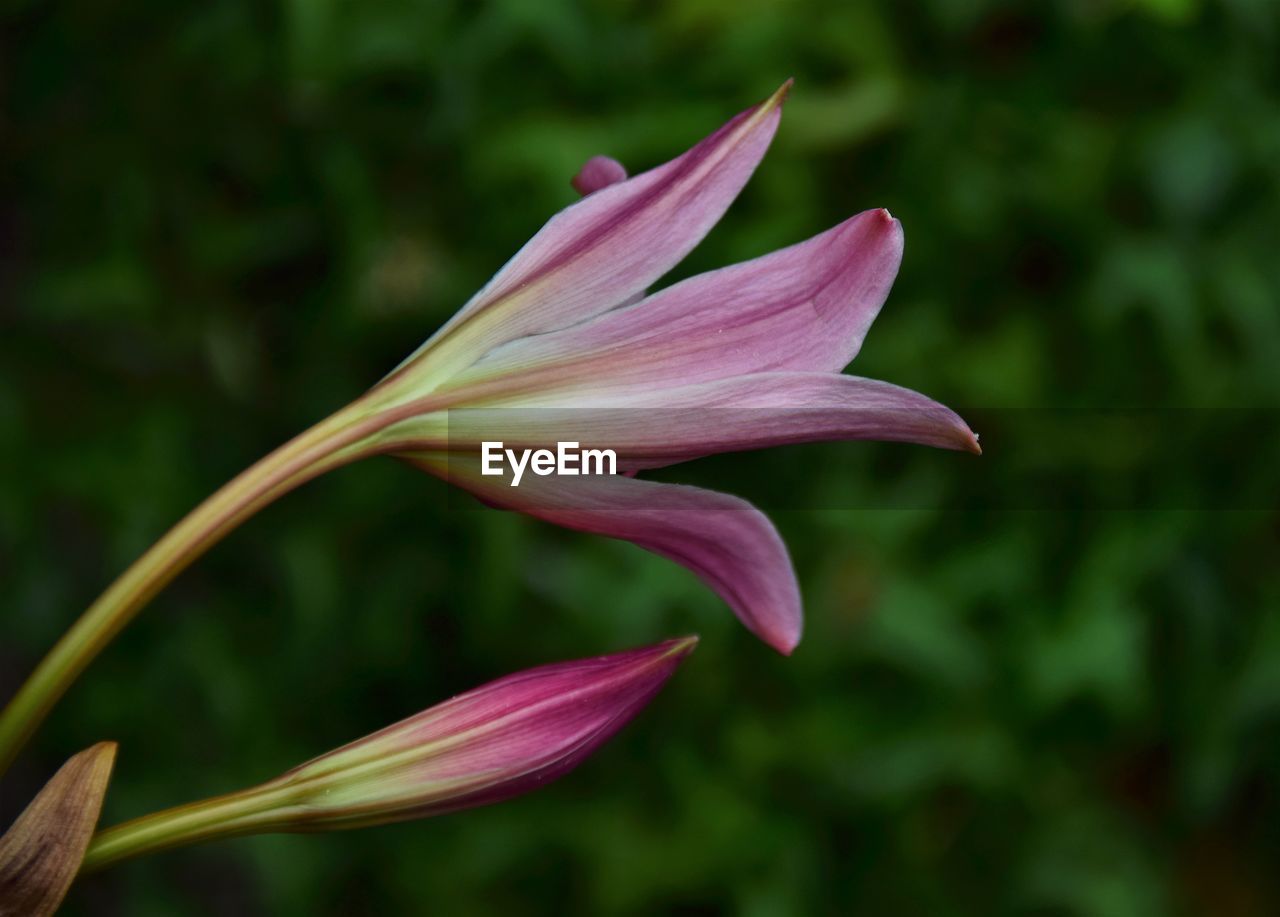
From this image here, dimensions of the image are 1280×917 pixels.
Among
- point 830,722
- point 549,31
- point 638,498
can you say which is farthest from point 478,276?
point 638,498

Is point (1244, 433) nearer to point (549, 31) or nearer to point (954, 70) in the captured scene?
point (954, 70)

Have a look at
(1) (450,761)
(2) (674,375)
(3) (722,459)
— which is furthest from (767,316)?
(3) (722,459)

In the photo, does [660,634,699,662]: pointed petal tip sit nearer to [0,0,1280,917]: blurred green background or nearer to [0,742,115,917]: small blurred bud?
[0,742,115,917]: small blurred bud

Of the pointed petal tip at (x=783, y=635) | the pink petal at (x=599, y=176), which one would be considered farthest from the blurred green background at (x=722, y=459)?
the pointed petal tip at (x=783, y=635)

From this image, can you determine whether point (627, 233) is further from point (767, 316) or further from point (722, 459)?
point (722, 459)

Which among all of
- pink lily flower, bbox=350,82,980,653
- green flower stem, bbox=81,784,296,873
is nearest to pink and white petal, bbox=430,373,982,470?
pink lily flower, bbox=350,82,980,653
